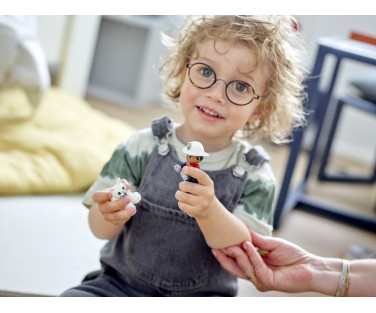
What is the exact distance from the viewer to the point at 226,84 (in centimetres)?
93

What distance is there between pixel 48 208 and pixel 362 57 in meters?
1.01

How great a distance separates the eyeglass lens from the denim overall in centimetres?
12

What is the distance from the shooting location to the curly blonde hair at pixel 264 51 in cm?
96

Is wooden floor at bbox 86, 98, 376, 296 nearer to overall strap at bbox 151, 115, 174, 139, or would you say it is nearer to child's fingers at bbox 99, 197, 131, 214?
overall strap at bbox 151, 115, 174, 139

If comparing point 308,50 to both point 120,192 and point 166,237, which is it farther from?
point 120,192

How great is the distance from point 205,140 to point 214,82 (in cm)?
12

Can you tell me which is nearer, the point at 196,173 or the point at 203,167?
the point at 196,173

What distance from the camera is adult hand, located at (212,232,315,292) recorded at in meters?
0.97

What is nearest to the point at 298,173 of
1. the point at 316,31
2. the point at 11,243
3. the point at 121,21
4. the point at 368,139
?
the point at 368,139

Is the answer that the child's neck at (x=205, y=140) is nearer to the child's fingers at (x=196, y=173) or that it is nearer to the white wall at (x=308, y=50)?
the child's fingers at (x=196, y=173)

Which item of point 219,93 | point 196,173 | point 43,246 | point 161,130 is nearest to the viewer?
point 196,173

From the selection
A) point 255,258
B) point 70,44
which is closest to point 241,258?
point 255,258

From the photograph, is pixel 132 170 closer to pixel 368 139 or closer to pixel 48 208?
pixel 48 208
